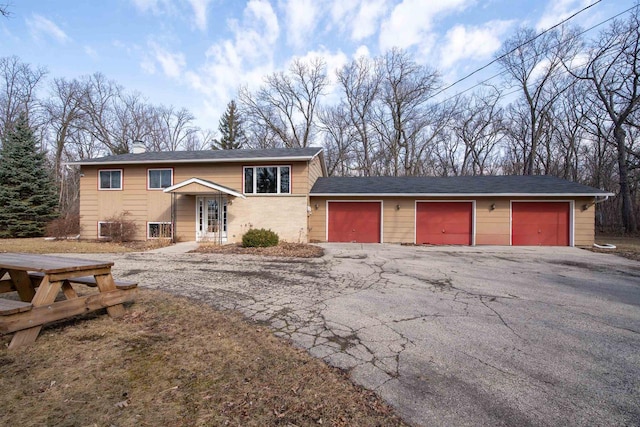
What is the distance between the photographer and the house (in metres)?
13.0

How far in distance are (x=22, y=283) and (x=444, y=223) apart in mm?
14150

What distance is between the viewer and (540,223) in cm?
1331

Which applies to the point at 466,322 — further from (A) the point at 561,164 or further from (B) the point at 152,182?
(A) the point at 561,164

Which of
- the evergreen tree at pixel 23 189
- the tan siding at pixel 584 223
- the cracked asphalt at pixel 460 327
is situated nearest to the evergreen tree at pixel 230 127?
the evergreen tree at pixel 23 189

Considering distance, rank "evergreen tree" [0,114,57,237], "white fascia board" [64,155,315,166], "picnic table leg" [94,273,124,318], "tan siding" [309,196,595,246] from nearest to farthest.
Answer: "picnic table leg" [94,273,124,318], "white fascia board" [64,155,315,166], "tan siding" [309,196,595,246], "evergreen tree" [0,114,57,237]

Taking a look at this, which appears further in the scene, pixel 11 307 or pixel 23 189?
pixel 23 189

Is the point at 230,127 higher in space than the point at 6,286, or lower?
higher

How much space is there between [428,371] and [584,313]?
11.2 feet

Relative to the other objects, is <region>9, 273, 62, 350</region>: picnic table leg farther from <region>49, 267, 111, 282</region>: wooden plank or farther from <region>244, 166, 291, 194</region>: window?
<region>244, 166, 291, 194</region>: window

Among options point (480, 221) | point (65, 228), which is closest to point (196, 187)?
point (65, 228)

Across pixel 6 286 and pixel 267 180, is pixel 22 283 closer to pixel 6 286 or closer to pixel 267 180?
pixel 6 286

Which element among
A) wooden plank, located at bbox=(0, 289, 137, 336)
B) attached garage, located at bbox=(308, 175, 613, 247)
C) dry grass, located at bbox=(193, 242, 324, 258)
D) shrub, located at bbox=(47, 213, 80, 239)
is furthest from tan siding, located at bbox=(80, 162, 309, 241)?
wooden plank, located at bbox=(0, 289, 137, 336)

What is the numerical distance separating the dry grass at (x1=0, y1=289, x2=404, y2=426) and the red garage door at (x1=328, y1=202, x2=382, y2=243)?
1102cm

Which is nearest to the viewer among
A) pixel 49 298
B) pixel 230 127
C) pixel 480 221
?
pixel 49 298
